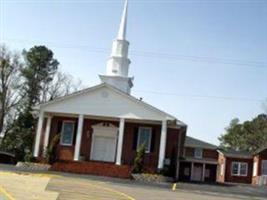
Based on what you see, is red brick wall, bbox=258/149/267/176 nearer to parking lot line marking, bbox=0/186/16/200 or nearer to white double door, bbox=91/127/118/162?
white double door, bbox=91/127/118/162

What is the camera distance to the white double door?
140ft

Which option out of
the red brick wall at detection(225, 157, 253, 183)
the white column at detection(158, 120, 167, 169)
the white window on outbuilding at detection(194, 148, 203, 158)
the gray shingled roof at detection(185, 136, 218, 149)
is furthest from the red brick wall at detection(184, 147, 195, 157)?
the white column at detection(158, 120, 167, 169)

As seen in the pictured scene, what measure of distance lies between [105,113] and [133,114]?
6.65ft

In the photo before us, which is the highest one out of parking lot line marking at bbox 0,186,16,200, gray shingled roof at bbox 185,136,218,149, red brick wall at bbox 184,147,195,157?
gray shingled roof at bbox 185,136,218,149

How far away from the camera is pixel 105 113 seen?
41.1 meters

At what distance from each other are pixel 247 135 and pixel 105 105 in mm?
57422

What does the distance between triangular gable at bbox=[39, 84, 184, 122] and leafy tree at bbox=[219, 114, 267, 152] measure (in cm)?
4781

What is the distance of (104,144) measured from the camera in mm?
43094

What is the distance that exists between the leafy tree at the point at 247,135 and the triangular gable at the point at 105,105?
47810 mm

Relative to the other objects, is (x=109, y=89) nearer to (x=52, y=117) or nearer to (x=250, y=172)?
(x=52, y=117)

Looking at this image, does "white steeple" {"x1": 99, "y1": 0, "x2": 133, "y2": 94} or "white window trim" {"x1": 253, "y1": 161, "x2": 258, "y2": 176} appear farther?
"white window trim" {"x1": 253, "y1": 161, "x2": 258, "y2": 176}

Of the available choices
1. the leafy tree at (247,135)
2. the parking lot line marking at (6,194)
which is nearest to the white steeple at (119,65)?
the parking lot line marking at (6,194)

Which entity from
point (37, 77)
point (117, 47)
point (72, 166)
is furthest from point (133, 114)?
point (37, 77)

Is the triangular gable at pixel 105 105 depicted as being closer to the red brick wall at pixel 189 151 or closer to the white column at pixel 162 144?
the white column at pixel 162 144
